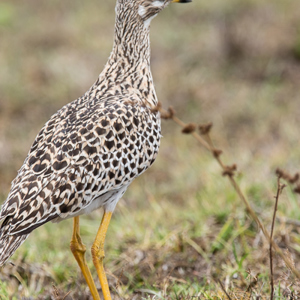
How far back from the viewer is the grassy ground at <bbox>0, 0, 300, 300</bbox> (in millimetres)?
4762

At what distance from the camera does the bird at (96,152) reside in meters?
3.72

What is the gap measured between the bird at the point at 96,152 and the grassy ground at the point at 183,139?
0.55m

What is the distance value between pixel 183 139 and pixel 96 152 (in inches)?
189

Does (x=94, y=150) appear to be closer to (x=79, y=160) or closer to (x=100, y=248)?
(x=79, y=160)

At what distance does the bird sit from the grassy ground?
55 cm

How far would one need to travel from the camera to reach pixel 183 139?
8.67 meters

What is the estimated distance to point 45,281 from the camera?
4816 millimetres

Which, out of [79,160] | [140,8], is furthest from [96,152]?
[140,8]

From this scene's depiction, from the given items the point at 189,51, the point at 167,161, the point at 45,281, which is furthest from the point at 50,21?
the point at 45,281

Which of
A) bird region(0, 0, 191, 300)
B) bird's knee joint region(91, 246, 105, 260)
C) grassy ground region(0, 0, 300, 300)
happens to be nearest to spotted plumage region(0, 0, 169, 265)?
bird region(0, 0, 191, 300)

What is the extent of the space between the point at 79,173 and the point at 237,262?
139 centimetres

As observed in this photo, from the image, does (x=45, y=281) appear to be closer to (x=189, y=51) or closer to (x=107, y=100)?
(x=107, y=100)

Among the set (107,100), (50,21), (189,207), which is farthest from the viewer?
(50,21)

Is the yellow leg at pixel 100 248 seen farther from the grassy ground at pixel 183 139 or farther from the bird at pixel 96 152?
the grassy ground at pixel 183 139
